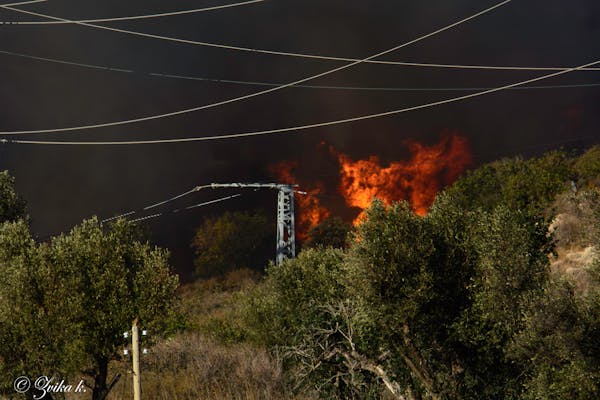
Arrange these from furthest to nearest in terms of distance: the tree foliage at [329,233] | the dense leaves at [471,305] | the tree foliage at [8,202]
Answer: the tree foliage at [329,233], the tree foliage at [8,202], the dense leaves at [471,305]

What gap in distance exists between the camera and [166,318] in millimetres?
24406

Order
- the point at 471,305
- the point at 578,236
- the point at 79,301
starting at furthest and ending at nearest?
1. the point at 578,236
2. the point at 79,301
3. the point at 471,305

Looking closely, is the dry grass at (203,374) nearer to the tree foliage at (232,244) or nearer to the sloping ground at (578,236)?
the sloping ground at (578,236)

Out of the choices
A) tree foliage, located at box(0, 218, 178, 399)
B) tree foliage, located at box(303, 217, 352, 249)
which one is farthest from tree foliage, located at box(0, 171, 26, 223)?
tree foliage, located at box(303, 217, 352, 249)

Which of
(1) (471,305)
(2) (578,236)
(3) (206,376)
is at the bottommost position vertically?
(3) (206,376)

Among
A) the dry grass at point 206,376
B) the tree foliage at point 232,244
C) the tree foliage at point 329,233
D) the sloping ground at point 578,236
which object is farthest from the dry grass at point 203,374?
the tree foliage at point 232,244

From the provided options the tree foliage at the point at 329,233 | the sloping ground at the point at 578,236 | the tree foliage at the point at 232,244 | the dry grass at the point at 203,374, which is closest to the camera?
the sloping ground at the point at 578,236

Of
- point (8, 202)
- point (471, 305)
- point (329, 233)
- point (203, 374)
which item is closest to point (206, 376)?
point (203, 374)

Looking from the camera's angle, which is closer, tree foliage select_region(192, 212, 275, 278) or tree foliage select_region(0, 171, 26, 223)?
tree foliage select_region(0, 171, 26, 223)

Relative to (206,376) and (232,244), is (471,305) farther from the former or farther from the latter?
(232,244)

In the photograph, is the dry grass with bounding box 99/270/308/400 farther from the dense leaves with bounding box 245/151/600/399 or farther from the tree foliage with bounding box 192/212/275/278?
the tree foliage with bounding box 192/212/275/278

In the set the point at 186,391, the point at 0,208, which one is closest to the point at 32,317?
the point at 186,391

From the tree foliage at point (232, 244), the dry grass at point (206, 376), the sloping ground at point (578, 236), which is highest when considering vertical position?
the sloping ground at point (578, 236)

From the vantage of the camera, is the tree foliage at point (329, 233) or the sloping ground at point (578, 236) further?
the tree foliage at point (329, 233)
